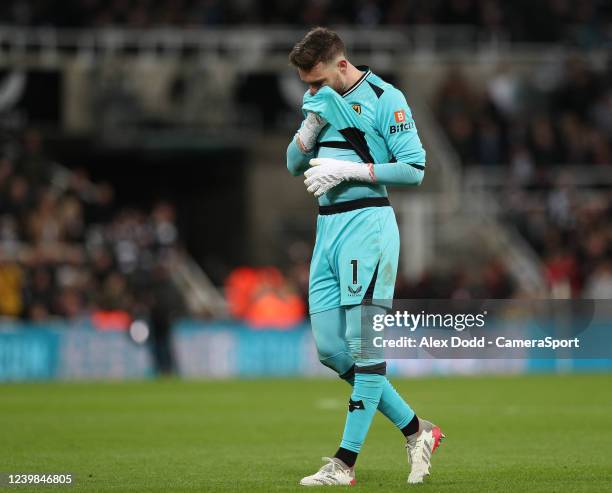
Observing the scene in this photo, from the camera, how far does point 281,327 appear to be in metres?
24.4

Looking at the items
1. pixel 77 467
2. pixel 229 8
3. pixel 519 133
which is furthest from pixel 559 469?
pixel 229 8

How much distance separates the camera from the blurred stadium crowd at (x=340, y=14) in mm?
29844

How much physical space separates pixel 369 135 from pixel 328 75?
1.41 ft

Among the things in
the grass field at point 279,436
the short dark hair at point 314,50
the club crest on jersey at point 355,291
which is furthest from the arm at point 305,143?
the grass field at point 279,436

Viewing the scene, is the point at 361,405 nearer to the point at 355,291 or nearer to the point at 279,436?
the point at 355,291

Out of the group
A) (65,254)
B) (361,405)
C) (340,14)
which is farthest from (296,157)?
(340,14)

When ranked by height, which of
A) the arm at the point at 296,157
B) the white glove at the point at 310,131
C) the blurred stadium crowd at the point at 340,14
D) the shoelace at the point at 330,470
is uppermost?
the blurred stadium crowd at the point at 340,14

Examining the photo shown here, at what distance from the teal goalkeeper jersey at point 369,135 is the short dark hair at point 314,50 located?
174mm

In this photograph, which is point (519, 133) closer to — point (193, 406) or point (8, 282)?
point (8, 282)

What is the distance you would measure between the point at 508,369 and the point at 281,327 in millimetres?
3899

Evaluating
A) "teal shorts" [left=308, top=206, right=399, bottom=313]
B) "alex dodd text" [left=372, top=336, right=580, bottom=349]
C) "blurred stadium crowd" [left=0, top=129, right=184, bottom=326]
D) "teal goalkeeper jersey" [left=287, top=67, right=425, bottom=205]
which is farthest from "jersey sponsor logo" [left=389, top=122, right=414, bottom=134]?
"blurred stadium crowd" [left=0, top=129, right=184, bottom=326]

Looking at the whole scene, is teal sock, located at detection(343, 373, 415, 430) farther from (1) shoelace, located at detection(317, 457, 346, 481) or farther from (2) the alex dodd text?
(1) shoelace, located at detection(317, 457, 346, 481)

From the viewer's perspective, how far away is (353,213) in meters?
8.25

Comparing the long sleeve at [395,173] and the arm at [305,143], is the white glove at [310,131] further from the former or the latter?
the long sleeve at [395,173]
